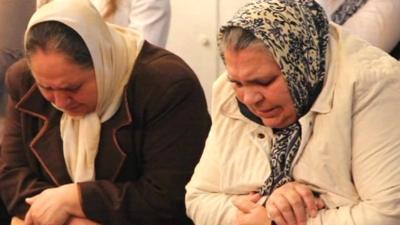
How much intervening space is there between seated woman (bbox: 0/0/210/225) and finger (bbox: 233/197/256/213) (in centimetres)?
25

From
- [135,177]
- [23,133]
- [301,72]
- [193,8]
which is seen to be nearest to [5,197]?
[23,133]

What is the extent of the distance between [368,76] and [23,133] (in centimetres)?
97

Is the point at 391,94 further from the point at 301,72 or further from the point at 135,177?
the point at 135,177

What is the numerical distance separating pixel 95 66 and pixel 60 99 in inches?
4.9

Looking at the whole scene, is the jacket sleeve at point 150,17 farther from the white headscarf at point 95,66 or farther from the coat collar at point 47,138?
the coat collar at point 47,138

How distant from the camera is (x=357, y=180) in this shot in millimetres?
1541

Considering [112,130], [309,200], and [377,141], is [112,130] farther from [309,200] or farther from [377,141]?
[377,141]

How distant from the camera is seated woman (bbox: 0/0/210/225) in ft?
6.04

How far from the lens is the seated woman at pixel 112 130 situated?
184cm

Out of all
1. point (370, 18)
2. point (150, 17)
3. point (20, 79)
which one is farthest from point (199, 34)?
point (20, 79)

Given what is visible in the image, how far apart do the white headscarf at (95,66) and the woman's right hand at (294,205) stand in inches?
21.3

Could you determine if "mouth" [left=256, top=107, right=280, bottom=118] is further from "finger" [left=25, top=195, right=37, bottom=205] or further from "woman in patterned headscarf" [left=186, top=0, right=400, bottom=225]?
"finger" [left=25, top=195, right=37, bottom=205]

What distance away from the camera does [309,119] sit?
61.7 inches

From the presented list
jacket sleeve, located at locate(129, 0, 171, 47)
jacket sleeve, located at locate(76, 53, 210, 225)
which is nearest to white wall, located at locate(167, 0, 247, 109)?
jacket sleeve, located at locate(129, 0, 171, 47)
